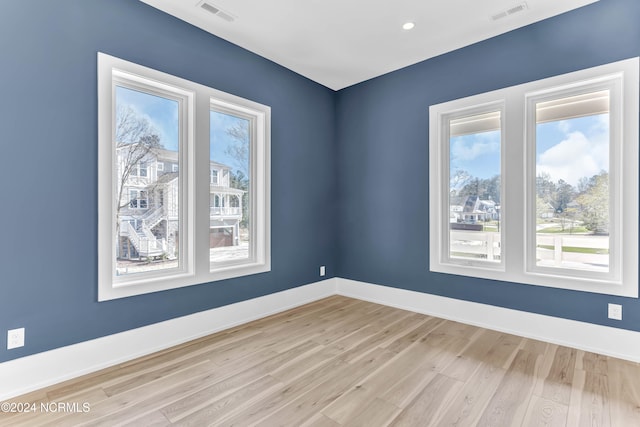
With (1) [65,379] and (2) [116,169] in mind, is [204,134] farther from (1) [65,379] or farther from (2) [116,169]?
(1) [65,379]

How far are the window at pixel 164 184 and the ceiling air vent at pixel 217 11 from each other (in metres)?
0.65

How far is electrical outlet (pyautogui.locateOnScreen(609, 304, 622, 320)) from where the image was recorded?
252 centimetres

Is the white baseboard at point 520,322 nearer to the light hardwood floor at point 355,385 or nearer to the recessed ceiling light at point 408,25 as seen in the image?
the light hardwood floor at point 355,385

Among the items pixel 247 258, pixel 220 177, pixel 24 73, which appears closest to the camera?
pixel 24 73

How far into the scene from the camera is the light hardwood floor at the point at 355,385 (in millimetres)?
1802

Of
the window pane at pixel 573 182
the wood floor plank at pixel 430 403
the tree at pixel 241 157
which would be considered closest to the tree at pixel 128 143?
the tree at pixel 241 157

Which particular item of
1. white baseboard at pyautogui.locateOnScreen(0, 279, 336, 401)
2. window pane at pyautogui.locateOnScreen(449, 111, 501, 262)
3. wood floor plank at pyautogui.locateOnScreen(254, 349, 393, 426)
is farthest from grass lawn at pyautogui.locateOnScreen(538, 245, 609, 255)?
white baseboard at pyautogui.locateOnScreen(0, 279, 336, 401)

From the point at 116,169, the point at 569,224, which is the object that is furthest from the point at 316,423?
the point at 569,224

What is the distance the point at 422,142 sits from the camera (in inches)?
145

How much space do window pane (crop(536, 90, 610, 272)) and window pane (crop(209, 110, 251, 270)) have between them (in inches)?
121

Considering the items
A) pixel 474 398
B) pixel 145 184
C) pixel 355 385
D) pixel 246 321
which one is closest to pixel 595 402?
pixel 474 398

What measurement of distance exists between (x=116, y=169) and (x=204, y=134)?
0.87 m

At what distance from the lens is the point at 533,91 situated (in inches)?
114

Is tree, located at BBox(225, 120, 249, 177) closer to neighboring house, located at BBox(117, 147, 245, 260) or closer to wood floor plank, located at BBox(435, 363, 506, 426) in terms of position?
neighboring house, located at BBox(117, 147, 245, 260)
